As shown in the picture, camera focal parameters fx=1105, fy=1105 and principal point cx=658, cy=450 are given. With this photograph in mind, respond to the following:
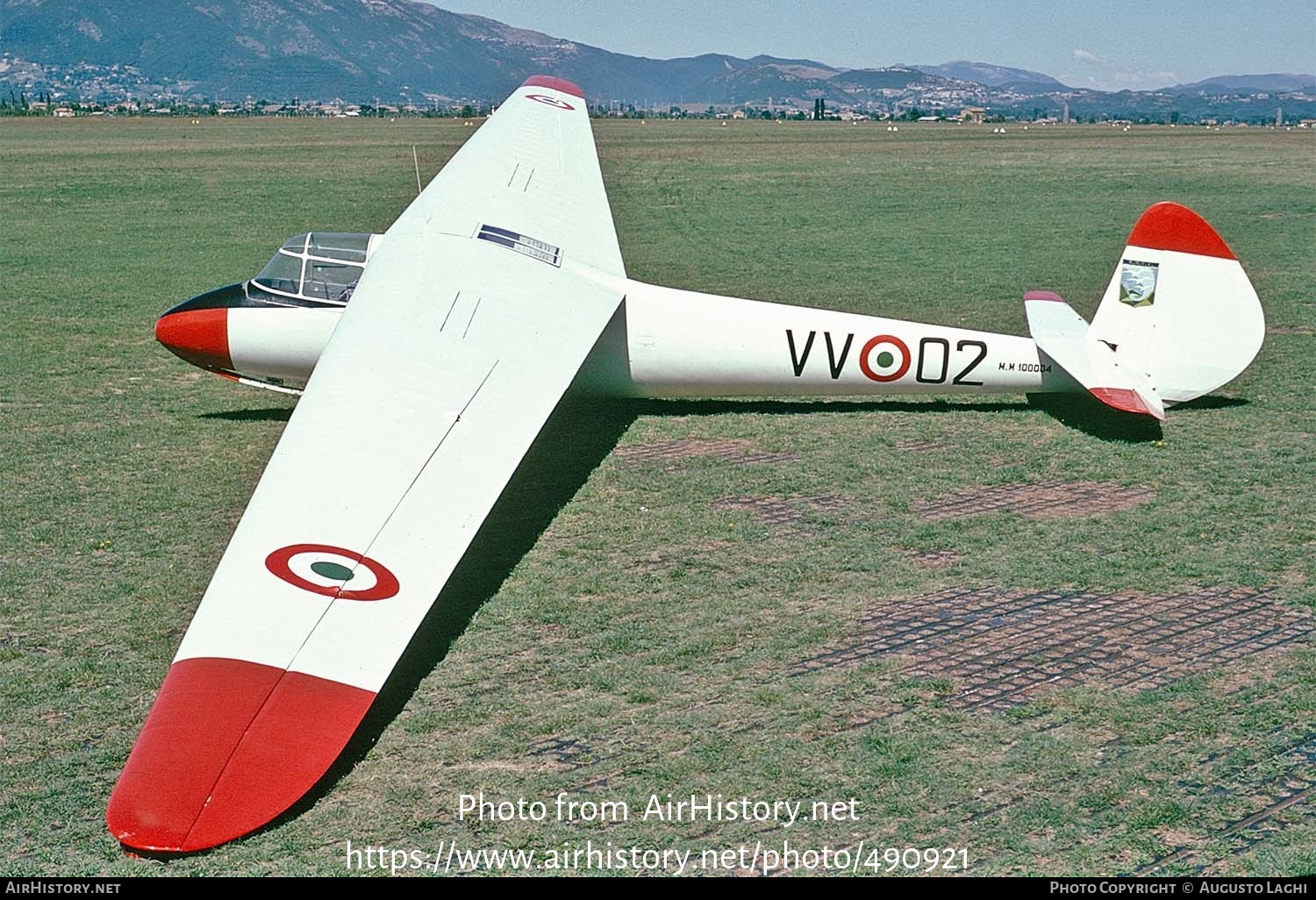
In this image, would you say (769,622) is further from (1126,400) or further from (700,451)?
(1126,400)

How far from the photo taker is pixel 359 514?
6410 mm

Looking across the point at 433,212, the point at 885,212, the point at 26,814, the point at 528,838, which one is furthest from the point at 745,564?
the point at 885,212

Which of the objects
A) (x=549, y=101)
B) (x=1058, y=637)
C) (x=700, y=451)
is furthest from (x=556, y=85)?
(x=1058, y=637)

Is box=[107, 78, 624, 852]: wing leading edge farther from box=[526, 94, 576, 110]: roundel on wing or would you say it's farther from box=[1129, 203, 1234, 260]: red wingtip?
box=[526, 94, 576, 110]: roundel on wing

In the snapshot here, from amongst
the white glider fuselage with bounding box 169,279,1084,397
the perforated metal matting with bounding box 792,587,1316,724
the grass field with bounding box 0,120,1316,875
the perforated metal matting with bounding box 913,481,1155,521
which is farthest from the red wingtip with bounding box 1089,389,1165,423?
the perforated metal matting with bounding box 792,587,1316,724

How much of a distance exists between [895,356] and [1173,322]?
2.69 metres

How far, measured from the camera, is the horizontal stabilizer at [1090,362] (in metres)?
10.4

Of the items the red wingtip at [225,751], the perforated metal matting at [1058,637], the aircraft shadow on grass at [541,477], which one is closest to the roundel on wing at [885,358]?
the aircraft shadow on grass at [541,477]

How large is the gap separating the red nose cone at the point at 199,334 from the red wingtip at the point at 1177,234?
366 inches

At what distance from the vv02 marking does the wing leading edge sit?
197 centimetres

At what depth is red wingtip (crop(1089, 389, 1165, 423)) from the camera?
10242 mm

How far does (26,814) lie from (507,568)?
12.0ft

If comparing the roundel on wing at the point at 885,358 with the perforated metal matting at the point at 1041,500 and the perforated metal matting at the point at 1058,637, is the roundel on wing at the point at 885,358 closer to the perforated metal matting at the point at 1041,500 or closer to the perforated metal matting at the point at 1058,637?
the perforated metal matting at the point at 1041,500

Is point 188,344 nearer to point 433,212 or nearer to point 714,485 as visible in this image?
point 433,212
